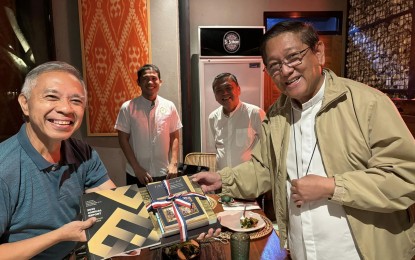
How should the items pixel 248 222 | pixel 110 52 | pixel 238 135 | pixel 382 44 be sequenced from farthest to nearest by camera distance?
pixel 382 44 < pixel 110 52 < pixel 238 135 < pixel 248 222

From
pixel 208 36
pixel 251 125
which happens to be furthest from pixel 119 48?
pixel 251 125

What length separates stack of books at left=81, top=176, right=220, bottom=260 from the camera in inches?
39.7

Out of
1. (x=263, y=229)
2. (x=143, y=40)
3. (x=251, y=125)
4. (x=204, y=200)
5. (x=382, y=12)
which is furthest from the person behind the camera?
(x=382, y=12)

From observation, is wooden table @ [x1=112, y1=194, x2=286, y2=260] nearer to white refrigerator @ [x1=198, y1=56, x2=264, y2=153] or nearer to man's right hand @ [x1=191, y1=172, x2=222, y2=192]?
man's right hand @ [x1=191, y1=172, x2=222, y2=192]

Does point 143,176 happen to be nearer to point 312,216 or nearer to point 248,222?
point 248,222

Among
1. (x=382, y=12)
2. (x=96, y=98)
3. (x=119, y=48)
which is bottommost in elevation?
(x=96, y=98)

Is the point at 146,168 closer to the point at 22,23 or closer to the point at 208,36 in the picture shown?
the point at 22,23

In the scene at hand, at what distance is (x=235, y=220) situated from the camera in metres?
1.70

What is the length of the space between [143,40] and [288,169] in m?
2.79

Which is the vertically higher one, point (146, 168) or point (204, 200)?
point (204, 200)

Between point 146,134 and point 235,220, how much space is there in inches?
67.6

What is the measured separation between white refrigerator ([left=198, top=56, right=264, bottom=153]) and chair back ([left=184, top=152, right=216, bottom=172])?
107 cm

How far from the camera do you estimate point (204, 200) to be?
125 cm

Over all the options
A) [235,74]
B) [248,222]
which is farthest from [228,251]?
[235,74]
